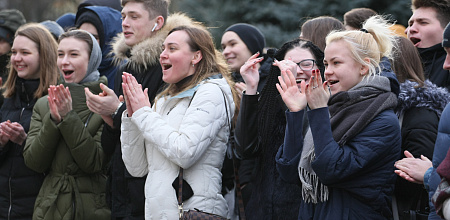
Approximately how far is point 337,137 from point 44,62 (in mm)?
3366

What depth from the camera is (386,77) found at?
3623mm

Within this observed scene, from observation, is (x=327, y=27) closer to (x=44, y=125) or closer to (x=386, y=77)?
(x=386, y=77)

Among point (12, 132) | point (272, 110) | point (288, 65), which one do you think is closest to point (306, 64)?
point (288, 65)

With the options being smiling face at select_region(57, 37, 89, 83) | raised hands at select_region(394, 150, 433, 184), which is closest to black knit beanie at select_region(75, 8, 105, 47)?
smiling face at select_region(57, 37, 89, 83)

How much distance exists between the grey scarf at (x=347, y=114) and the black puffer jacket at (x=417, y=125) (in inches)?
11.5

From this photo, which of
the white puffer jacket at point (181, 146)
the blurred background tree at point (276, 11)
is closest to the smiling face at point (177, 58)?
the white puffer jacket at point (181, 146)

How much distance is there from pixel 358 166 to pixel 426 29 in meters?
1.96

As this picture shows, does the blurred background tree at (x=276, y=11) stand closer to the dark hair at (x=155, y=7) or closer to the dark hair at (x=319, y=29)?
the dark hair at (x=155, y=7)

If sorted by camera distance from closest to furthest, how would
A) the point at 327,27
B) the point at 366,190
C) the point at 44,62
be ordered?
the point at 366,190 < the point at 327,27 < the point at 44,62

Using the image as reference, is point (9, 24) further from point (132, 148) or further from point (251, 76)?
point (251, 76)

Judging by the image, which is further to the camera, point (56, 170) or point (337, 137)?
point (56, 170)

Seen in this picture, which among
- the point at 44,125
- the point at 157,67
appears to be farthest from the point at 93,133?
the point at 157,67

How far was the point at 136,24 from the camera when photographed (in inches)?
204

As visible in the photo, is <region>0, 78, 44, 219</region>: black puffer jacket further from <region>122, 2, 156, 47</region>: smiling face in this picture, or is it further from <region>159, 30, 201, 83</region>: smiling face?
<region>159, 30, 201, 83</region>: smiling face
